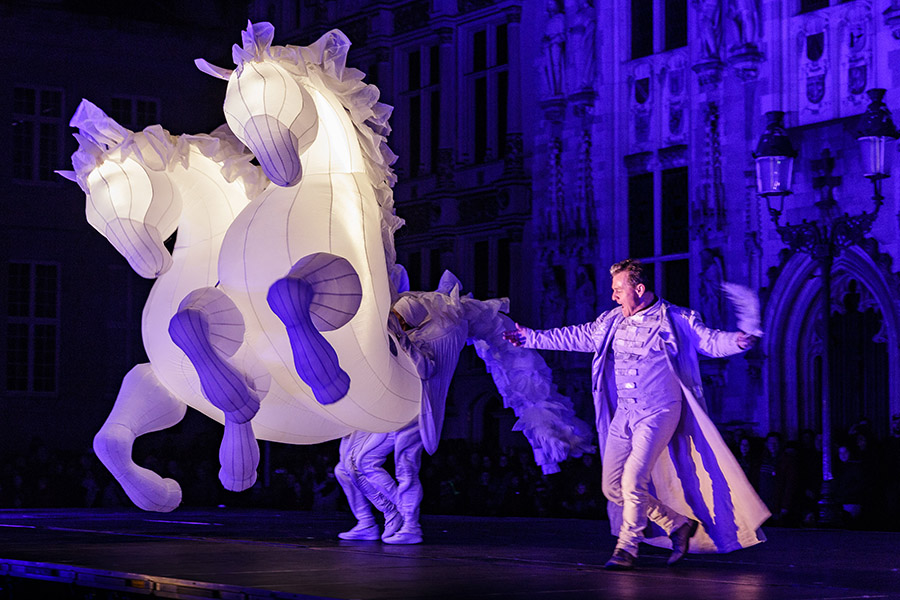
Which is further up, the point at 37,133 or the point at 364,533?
the point at 37,133

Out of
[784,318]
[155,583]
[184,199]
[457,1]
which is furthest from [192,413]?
[155,583]

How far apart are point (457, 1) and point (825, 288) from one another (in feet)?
32.5

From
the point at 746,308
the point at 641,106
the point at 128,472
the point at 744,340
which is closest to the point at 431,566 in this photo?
the point at 128,472

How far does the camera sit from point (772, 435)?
13.7 metres

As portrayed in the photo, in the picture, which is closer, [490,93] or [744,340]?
[744,340]

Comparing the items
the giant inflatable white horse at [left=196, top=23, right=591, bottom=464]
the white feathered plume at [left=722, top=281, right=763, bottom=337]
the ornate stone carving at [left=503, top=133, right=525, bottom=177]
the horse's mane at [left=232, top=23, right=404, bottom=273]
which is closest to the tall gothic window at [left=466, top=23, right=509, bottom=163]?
the ornate stone carving at [left=503, top=133, right=525, bottom=177]

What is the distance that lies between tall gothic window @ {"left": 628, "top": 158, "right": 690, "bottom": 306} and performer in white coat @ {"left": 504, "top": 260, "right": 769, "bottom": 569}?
32.7 feet

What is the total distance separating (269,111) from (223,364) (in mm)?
1375

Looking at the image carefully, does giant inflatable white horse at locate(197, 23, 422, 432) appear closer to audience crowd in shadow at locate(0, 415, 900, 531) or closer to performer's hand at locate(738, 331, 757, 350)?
performer's hand at locate(738, 331, 757, 350)

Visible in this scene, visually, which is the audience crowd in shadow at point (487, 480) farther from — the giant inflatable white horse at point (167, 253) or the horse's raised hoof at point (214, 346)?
the horse's raised hoof at point (214, 346)

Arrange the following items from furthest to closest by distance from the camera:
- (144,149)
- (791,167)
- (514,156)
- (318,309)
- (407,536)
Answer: (514,156) → (791,167) → (407,536) → (144,149) → (318,309)

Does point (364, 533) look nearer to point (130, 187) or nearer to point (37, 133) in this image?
point (130, 187)

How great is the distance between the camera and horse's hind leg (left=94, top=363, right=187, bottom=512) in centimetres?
865

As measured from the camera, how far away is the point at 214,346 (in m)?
7.68
